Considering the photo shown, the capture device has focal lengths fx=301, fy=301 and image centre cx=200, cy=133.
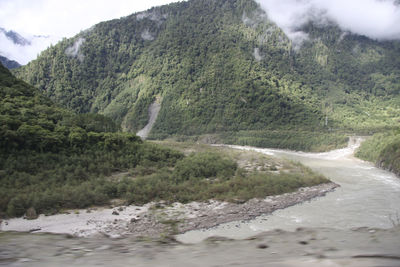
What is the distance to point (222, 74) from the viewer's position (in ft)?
413

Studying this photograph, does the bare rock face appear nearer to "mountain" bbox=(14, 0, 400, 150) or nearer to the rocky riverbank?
the rocky riverbank

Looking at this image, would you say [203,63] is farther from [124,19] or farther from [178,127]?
[124,19]

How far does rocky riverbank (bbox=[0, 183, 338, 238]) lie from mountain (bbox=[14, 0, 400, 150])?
208 feet

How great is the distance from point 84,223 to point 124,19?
172 m

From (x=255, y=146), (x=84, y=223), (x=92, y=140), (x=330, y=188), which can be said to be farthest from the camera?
(x=255, y=146)

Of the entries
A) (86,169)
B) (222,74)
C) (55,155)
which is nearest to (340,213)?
(86,169)

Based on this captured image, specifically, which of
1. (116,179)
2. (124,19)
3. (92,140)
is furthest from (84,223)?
(124,19)

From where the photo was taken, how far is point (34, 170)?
23.0 metres

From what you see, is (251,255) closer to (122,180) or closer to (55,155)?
(122,180)

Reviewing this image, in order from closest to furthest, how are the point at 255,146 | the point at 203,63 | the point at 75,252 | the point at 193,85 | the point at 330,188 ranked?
1. the point at 75,252
2. the point at 330,188
3. the point at 255,146
4. the point at 193,85
5. the point at 203,63

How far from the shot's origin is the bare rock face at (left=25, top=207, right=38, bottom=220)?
16089mm

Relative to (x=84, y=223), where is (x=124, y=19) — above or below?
above

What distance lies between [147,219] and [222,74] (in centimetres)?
11357

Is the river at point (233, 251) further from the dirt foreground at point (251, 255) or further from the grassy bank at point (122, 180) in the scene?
the grassy bank at point (122, 180)
